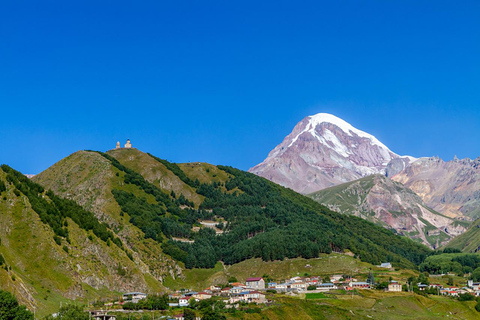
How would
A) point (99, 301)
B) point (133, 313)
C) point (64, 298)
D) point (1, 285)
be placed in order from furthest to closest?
point (99, 301) → point (64, 298) → point (133, 313) → point (1, 285)

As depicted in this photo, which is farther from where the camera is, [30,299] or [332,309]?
[332,309]

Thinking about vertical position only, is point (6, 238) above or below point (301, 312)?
above

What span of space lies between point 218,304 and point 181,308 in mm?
11253

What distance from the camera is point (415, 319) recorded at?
197 m

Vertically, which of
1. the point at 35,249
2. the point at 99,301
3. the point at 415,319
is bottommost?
the point at 415,319

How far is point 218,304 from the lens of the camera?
181 metres

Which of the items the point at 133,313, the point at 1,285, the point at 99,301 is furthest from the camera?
the point at 99,301

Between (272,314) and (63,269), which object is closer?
(272,314)

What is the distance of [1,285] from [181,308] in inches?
2099

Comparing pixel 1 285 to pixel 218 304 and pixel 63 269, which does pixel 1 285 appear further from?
pixel 218 304

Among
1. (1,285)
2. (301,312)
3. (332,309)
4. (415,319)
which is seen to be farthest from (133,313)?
(415,319)

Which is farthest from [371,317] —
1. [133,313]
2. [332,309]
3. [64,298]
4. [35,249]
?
[35,249]

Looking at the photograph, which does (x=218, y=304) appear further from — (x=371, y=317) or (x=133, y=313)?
(x=371, y=317)

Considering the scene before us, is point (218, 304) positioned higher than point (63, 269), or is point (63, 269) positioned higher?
point (63, 269)
